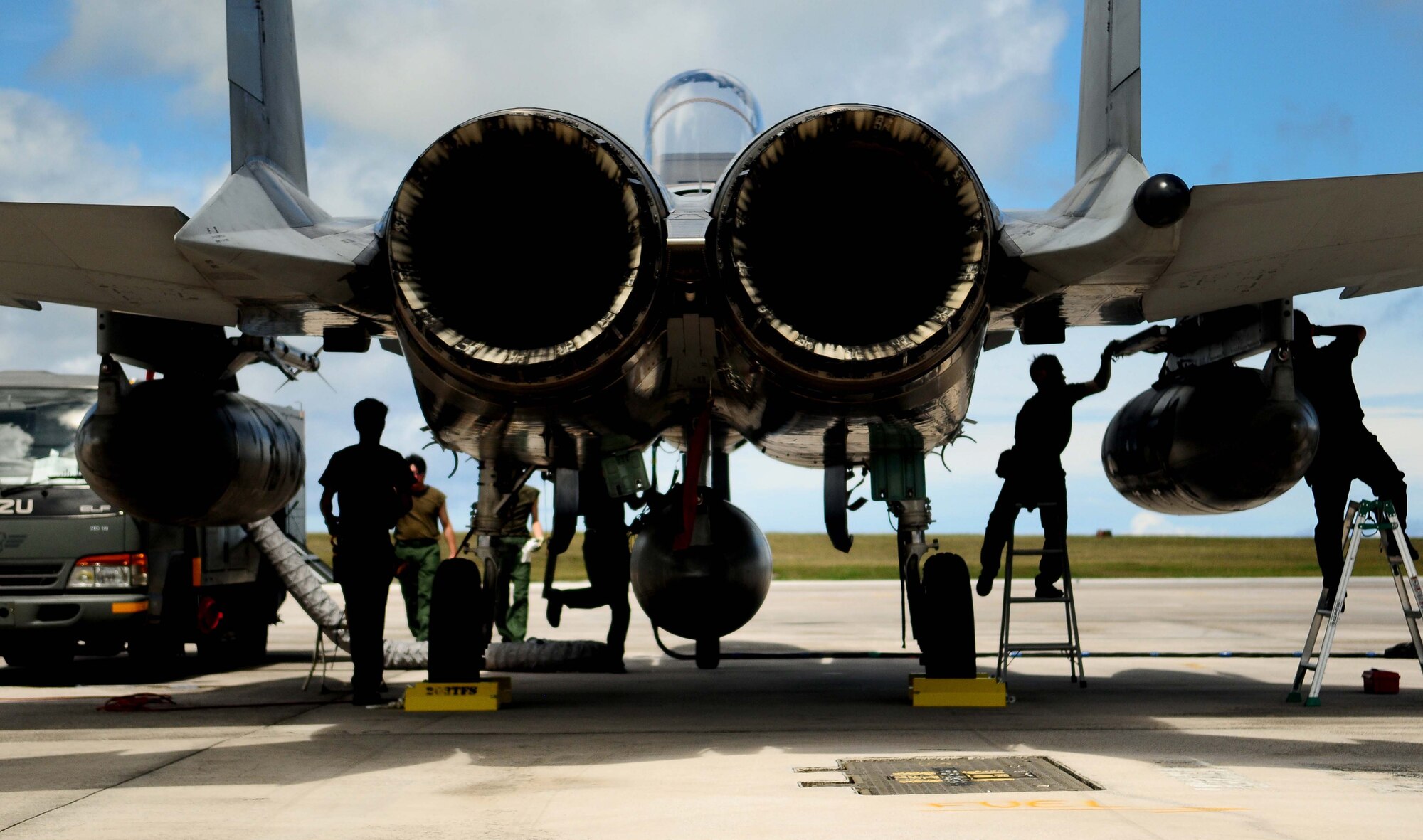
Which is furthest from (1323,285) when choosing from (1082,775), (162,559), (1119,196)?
(162,559)

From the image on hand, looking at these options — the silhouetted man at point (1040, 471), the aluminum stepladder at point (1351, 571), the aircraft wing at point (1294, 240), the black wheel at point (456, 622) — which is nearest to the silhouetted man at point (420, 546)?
the black wheel at point (456, 622)

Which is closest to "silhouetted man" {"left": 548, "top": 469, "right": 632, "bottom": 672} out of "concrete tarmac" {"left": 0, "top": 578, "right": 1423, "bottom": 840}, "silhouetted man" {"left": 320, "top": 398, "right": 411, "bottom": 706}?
"concrete tarmac" {"left": 0, "top": 578, "right": 1423, "bottom": 840}

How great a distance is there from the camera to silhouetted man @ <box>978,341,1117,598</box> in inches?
297

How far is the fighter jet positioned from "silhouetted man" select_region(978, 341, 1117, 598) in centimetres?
98

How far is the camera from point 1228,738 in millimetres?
5262

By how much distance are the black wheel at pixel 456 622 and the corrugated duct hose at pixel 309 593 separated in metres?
2.14

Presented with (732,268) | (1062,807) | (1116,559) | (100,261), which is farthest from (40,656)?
(1116,559)

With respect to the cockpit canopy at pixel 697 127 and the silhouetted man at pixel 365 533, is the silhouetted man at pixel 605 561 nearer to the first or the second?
the silhouetted man at pixel 365 533

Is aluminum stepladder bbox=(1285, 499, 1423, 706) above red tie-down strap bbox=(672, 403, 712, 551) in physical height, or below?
below

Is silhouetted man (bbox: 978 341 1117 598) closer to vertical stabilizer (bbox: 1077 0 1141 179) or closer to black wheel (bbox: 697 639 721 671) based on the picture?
vertical stabilizer (bbox: 1077 0 1141 179)

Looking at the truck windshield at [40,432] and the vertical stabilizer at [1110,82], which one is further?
the truck windshield at [40,432]

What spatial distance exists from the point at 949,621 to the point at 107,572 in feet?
20.0

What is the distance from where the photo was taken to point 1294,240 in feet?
16.6

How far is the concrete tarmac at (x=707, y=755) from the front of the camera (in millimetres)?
3537
